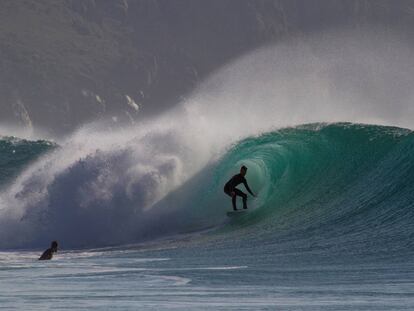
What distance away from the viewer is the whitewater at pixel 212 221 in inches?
433

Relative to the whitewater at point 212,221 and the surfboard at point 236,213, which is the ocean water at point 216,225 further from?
the surfboard at point 236,213

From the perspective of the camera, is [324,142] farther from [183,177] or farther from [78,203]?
[78,203]

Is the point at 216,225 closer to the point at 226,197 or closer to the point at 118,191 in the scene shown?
the point at 226,197

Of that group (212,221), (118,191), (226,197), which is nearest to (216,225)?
(212,221)

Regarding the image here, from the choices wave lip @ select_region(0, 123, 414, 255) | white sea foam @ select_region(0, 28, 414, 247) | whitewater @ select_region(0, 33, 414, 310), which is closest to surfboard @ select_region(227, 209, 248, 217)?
whitewater @ select_region(0, 33, 414, 310)

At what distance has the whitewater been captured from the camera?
10992 millimetres

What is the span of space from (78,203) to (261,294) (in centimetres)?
1506

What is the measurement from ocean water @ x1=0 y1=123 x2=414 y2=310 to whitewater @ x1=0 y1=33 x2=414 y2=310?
1.3 inches

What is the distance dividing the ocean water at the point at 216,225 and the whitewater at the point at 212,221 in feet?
0.11

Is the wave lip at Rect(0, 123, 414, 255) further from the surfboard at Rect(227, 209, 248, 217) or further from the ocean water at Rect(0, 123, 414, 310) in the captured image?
the surfboard at Rect(227, 209, 248, 217)

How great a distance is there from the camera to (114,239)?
23828 mm

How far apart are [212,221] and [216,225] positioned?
647mm

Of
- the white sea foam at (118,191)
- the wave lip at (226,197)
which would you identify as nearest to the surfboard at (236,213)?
the wave lip at (226,197)

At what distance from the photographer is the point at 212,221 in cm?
2414
